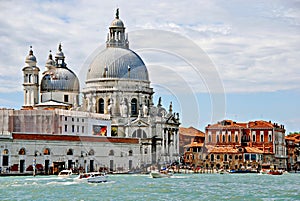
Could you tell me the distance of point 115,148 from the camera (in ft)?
273

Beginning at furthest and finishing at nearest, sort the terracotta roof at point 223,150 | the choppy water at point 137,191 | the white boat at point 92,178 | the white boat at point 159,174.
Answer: the terracotta roof at point 223,150 < the white boat at point 159,174 < the white boat at point 92,178 < the choppy water at point 137,191

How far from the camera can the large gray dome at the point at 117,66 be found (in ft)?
315

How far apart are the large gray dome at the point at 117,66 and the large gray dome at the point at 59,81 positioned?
7.49 feet

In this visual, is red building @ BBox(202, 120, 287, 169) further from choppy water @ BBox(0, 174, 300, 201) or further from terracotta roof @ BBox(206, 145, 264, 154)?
choppy water @ BBox(0, 174, 300, 201)

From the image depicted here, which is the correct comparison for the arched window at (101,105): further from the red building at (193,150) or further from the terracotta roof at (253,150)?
the terracotta roof at (253,150)

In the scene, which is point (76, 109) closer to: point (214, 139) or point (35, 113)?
point (35, 113)

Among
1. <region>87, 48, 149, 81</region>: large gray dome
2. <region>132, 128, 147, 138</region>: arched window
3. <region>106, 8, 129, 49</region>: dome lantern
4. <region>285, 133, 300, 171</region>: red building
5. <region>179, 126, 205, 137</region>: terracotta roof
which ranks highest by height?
<region>106, 8, 129, 49</region>: dome lantern

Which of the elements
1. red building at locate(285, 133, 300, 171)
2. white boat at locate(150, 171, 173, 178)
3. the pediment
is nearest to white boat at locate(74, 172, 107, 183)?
white boat at locate(150, 171, 173, 178)

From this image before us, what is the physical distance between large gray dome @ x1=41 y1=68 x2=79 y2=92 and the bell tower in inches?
90.9

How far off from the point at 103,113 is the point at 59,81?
701cm

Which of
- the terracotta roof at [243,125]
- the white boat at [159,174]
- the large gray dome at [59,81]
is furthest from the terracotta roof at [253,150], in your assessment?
the white boat at [159,174]

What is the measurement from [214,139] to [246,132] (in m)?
4.56

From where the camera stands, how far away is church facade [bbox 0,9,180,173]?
3150 inches

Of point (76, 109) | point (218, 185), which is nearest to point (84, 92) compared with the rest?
point (76, 109)
